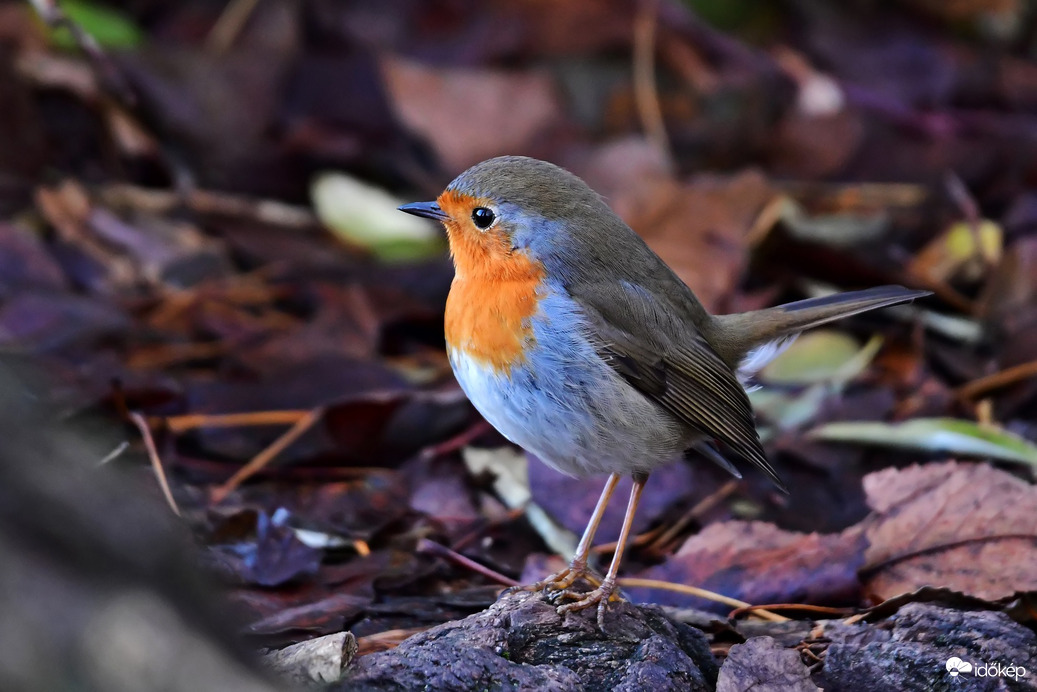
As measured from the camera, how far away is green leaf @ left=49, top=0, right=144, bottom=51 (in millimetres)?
5539

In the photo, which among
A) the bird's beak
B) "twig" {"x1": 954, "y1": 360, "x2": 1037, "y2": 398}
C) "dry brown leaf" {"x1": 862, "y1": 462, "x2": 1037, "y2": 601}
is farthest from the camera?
"twig" {"x1": 954, "y1": 360, "x2": 1037, "y2": 398}

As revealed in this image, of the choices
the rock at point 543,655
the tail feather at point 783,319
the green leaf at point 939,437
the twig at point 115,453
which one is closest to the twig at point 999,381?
the green leaf at point 939,437

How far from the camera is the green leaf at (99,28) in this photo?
18.2 ft

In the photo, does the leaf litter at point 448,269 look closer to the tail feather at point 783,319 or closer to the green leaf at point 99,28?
the green leaf at point 99,28

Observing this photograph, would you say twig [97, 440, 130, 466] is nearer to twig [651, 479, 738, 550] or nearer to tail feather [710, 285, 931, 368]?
twig [651, 479, 738, 550]

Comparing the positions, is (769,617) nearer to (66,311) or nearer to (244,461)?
(244,461)

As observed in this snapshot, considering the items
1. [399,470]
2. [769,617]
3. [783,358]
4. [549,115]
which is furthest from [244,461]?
[549,115]

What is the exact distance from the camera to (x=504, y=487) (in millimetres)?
Result: 3746

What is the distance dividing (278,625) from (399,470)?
3.86 ft

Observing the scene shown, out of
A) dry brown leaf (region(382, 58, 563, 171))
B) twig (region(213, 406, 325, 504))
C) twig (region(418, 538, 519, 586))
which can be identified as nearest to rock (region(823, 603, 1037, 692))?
twig (region(418, 538, 519, 586))

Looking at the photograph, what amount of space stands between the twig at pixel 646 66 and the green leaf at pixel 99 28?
2.81m

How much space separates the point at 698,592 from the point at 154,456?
1695 millimetres

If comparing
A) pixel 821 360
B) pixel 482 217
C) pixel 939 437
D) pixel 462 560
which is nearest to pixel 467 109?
pixel 821 360

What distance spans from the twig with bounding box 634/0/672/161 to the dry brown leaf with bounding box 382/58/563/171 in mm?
759
